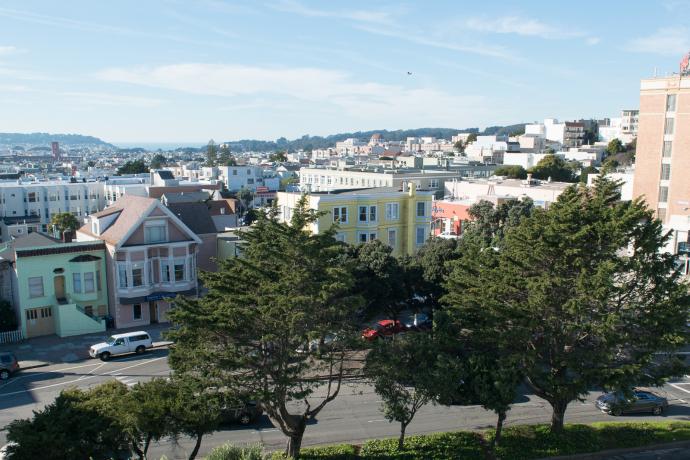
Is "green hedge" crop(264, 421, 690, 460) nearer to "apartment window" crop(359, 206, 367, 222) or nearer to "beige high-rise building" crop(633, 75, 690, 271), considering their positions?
"apartment window" crop(359, 206, 367, 222)

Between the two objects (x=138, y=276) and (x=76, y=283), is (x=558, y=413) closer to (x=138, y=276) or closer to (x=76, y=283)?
(x=138, y=276)

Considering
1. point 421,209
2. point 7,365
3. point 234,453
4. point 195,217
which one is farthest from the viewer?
point 421,209

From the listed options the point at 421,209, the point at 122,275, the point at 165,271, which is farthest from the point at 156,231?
the point at 421,209

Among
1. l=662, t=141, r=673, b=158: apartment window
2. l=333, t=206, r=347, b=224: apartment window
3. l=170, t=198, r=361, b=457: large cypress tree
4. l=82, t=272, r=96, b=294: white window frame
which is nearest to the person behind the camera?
l=170, t=198, r=361, b=457: large cypress tree

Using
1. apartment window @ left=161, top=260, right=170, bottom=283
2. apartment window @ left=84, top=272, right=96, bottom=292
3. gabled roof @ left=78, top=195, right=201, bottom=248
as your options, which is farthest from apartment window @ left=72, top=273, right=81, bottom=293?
apartment window @ left=161, top=260, right=170, bottom=283

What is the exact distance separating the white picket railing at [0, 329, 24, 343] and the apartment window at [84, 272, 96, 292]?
5.14 metres

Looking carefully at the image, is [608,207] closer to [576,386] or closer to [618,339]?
[618,339]

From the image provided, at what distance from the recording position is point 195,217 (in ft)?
171

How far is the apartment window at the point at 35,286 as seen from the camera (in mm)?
41000

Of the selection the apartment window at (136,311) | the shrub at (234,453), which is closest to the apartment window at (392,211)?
the apartment window at (136,311)

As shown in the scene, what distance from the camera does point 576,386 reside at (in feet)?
72.9

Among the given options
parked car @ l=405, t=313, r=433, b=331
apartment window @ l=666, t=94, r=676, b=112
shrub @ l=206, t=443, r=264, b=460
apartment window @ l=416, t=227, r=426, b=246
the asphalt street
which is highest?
apartment window @ l=666, t=94, r=676, b=112

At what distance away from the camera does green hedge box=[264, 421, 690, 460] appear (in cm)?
2311

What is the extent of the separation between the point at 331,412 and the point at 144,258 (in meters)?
21.2
